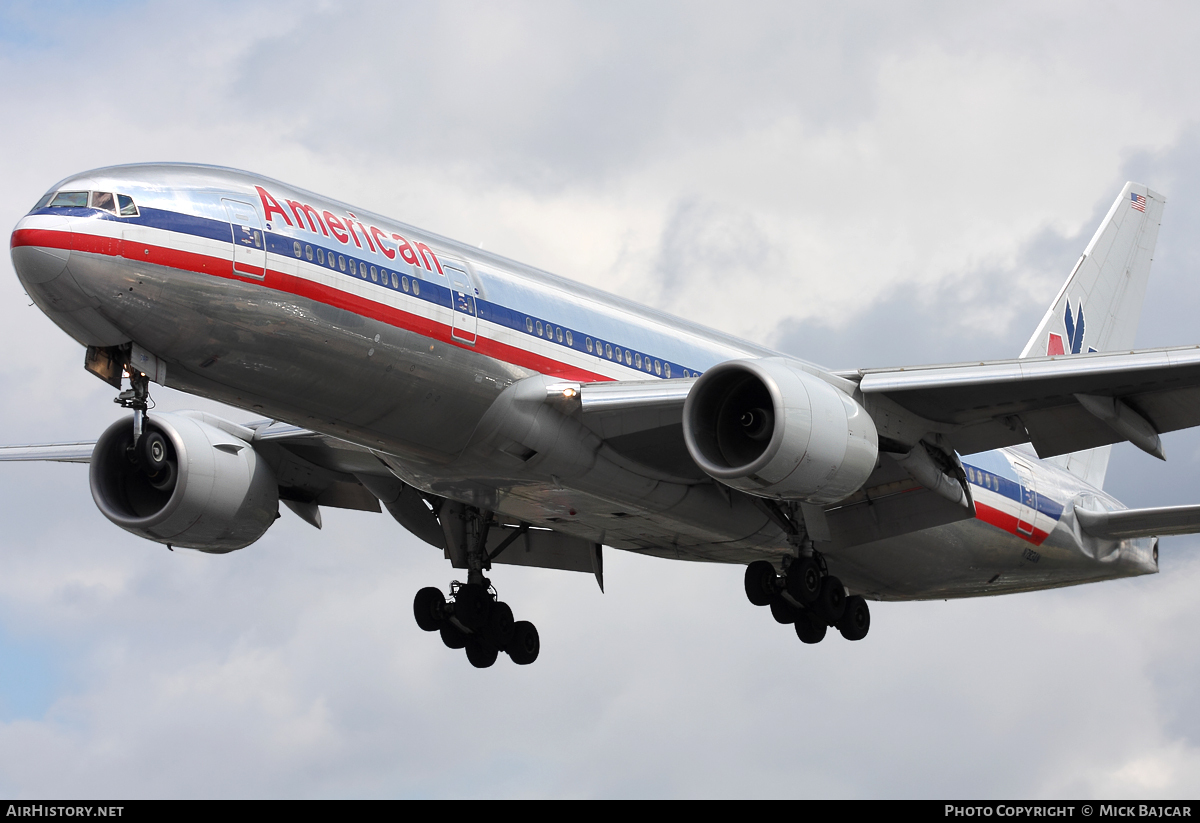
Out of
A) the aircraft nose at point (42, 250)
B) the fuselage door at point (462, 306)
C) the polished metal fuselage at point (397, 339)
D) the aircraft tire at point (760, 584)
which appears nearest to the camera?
the aircraft nose at point (42, 250)

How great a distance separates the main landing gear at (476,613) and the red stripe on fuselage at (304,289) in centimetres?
530

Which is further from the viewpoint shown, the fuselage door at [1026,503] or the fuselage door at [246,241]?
the fuselage door at [1026,503]

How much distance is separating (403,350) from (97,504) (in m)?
8.02

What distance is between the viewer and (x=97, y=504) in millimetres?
25234

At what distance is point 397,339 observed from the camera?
20.2 m

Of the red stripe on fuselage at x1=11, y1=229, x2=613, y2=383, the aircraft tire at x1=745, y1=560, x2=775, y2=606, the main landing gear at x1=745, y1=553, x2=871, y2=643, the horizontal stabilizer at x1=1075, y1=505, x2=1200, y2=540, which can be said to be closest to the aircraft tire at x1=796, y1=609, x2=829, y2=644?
the main landing gear at x1=745, y1=553, x2=871, y2=643

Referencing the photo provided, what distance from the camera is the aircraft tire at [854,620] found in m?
25.5

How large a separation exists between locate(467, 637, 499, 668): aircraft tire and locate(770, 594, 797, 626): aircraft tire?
17.1 ft

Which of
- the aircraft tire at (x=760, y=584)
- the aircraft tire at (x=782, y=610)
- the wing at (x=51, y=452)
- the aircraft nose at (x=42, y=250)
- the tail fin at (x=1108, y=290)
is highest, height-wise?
the tail fin at (x=1108, y=290)

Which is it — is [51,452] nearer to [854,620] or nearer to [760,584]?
[760,584]

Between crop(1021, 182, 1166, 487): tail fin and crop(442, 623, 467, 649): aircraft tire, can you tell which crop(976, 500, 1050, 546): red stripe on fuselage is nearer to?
crop(1021, 182, 1166, 487): tail fin

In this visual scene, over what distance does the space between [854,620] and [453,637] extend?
719cm

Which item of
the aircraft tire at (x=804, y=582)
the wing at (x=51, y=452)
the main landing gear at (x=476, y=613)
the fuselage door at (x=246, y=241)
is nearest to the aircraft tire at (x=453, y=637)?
the main landing gear at (x=476, y=613)

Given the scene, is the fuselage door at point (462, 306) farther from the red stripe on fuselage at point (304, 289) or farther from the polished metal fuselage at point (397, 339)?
the red stripe on fuselage at point (304, 289)
